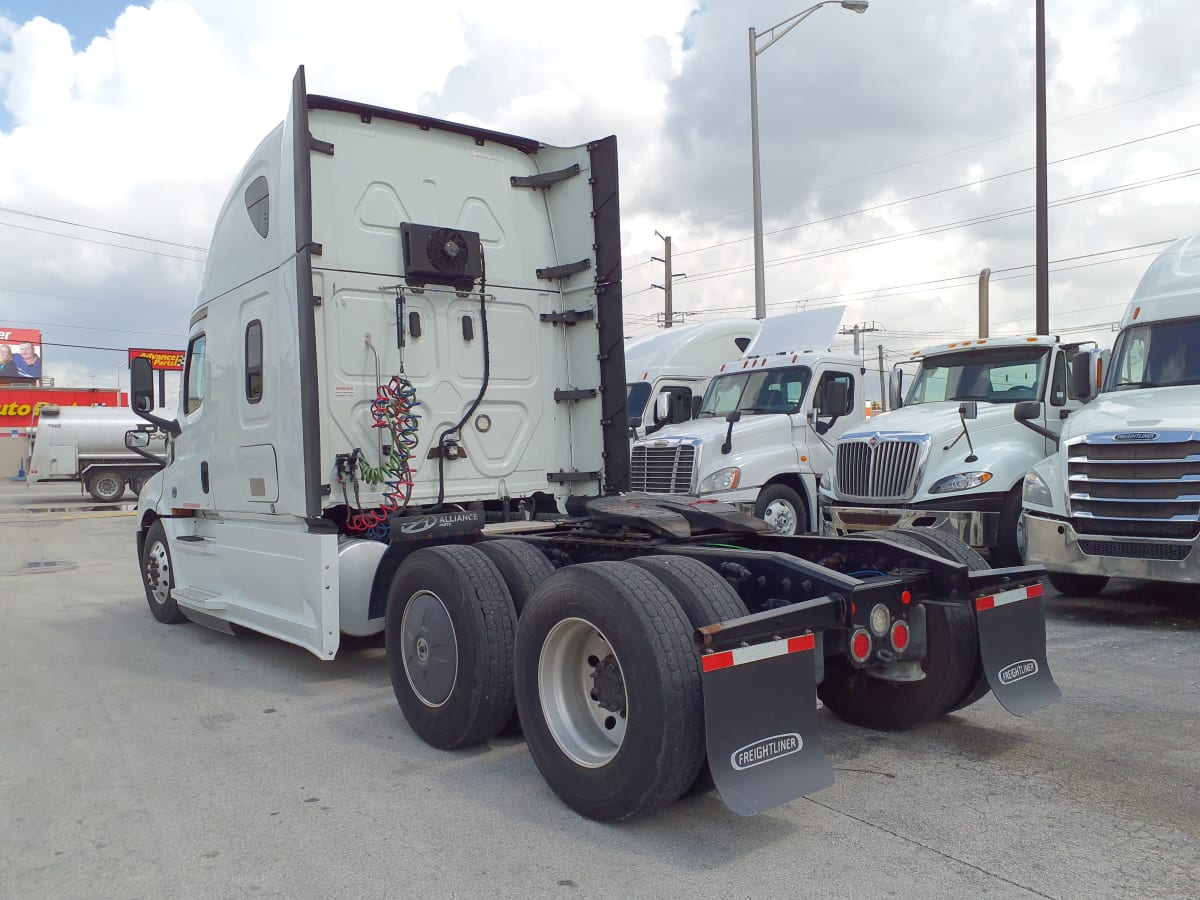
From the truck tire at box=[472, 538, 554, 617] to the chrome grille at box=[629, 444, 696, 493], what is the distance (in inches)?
226

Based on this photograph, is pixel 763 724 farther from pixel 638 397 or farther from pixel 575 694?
pixel 638 397

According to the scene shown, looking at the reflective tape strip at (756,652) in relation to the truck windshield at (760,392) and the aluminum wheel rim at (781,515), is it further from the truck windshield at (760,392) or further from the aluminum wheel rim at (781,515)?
the truck windshield at (760,392)

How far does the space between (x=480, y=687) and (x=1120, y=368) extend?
7086mm

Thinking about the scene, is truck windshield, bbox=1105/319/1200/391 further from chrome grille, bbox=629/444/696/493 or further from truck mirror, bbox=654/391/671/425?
Result: truck mirror, bbox=654/391/671/425

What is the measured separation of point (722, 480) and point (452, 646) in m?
6.36

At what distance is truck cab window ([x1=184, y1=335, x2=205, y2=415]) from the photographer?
7707 millimetres

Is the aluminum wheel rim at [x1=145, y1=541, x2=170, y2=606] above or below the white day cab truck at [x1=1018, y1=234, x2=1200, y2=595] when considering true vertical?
below

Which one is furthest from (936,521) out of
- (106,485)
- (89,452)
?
(106,485)

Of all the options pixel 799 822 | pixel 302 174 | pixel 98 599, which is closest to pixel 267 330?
pixel 302 174

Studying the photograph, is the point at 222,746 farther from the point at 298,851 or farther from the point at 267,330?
the point at 267,330

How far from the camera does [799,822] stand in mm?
3795

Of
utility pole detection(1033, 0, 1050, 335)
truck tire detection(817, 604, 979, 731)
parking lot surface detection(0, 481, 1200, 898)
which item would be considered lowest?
parking lot surface detection(0, 481, 1200, 898)

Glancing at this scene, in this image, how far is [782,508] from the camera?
37.3 feet

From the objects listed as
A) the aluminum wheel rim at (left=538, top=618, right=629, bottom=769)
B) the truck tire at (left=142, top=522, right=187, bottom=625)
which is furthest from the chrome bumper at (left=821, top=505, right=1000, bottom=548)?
the truck tire at (left=142, top=522, right=187, bottom=625)
